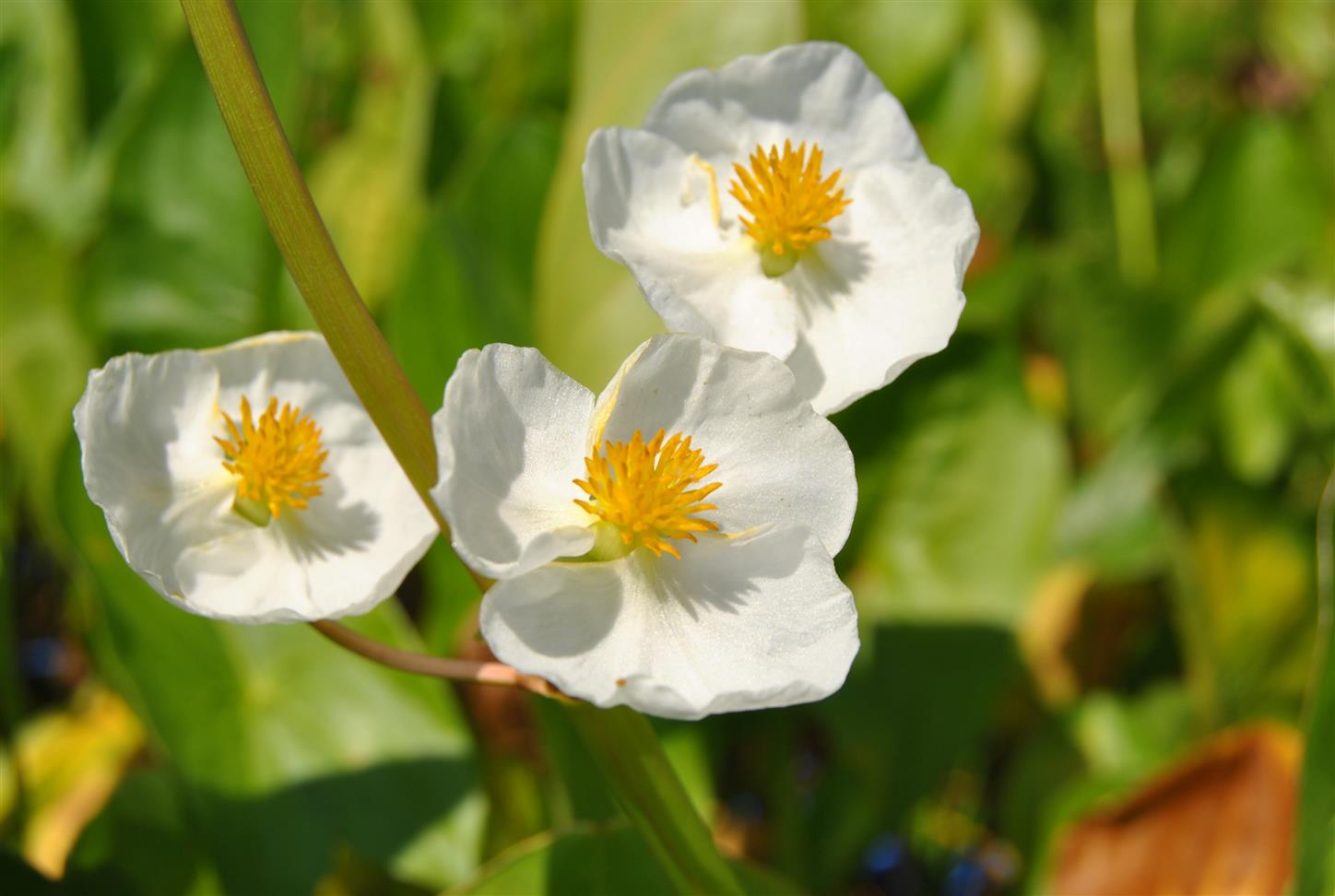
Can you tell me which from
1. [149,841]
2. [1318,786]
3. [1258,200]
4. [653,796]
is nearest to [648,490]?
[653,796]

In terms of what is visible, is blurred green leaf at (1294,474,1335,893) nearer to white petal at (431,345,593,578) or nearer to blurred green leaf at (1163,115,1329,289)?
white petal at (431,345,593,578)

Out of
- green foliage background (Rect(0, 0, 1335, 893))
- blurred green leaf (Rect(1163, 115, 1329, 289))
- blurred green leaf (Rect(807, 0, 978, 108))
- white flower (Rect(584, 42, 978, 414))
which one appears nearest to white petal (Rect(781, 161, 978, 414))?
white flower (Rect(584, 42, 978, 414))

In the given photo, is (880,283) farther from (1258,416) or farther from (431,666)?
(1258,416)

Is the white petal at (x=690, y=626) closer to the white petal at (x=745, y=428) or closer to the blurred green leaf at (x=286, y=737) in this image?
the white petal at (x=745, y=428)

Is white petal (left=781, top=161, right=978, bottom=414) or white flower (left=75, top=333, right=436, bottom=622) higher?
white petal (left=781, top=161, right=978, bottom=414)

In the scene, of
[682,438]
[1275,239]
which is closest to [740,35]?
[682,438]

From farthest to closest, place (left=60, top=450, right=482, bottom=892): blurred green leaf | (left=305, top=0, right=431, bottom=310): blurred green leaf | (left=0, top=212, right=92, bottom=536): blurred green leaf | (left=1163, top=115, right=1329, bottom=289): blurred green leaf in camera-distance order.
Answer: (left=1163, top=115, right=1329, bottom=289): blurred green leaf < (left=305, top=0, right=431, bottom=310): blurred green leaf < (left=0, top=212, right=92, bottom=536): blurred green leaf < (left=60, top=450, right=482, bottom=892): blurred green leaf
